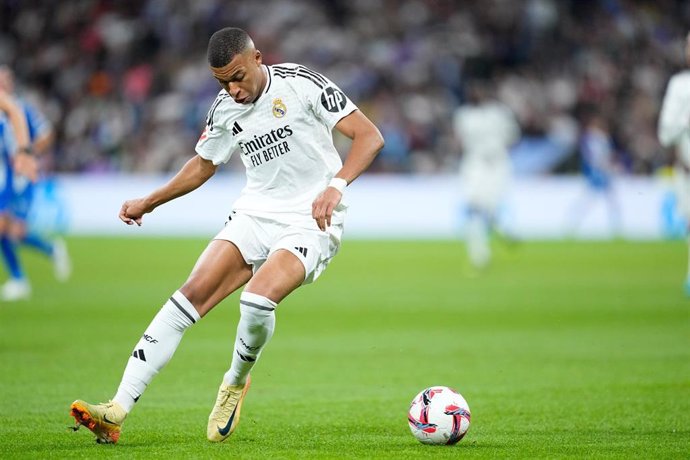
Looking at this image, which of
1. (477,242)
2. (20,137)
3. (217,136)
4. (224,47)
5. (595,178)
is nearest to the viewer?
(224,47)

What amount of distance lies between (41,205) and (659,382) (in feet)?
58.5

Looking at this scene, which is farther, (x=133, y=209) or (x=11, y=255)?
(x=11, y=255)

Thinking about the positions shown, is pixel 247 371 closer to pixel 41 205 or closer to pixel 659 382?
pixel 659 382

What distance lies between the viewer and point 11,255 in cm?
1467

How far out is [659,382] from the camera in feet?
28.6

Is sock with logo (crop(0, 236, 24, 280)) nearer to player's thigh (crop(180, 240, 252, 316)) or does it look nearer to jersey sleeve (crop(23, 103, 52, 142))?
jersey sleeve (crop(23, 103, 52, 142))

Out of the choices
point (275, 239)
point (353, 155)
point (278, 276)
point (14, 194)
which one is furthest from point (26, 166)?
point (353, 155)

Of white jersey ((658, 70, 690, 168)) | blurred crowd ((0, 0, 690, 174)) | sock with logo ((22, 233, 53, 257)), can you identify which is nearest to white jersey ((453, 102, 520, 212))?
blurred crowd ((0, 0, 690, 174))

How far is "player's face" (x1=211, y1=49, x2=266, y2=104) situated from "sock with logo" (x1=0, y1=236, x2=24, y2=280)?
29.4 ft

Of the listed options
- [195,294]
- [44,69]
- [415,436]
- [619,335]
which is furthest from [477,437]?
[44,69]

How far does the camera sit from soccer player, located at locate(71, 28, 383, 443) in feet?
20.6

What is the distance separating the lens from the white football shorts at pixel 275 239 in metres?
6.54

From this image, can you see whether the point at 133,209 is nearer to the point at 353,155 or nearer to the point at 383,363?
the point at 353,155

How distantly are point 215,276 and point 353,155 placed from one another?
1.03 meters
